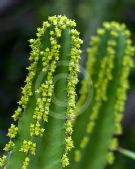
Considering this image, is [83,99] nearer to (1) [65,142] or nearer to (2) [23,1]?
(1) [65,142]

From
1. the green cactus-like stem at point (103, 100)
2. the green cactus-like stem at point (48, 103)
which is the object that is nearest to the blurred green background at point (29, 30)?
the green cactus-like stem at point (103, 100)

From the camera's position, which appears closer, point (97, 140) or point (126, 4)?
point (97, 140)

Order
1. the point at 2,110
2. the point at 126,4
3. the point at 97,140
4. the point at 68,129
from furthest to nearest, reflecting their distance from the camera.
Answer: the point at 126,4, the point at 2,110, the point at 97,140, the point at 68,129

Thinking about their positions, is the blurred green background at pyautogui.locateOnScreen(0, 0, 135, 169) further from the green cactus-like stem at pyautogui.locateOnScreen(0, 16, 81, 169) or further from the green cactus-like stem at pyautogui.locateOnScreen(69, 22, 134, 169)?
the green cactus-like stem at pyautogui.locateOnScreen(0, 16, 81, 169)

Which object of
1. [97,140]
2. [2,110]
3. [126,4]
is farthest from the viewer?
[126,4]

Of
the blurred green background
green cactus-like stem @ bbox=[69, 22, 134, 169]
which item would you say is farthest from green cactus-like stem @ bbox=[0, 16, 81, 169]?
the blurred green background

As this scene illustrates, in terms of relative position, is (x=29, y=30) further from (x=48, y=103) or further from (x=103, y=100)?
(x=48, y=103)

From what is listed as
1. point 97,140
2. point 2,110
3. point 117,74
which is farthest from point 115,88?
point 2,110
